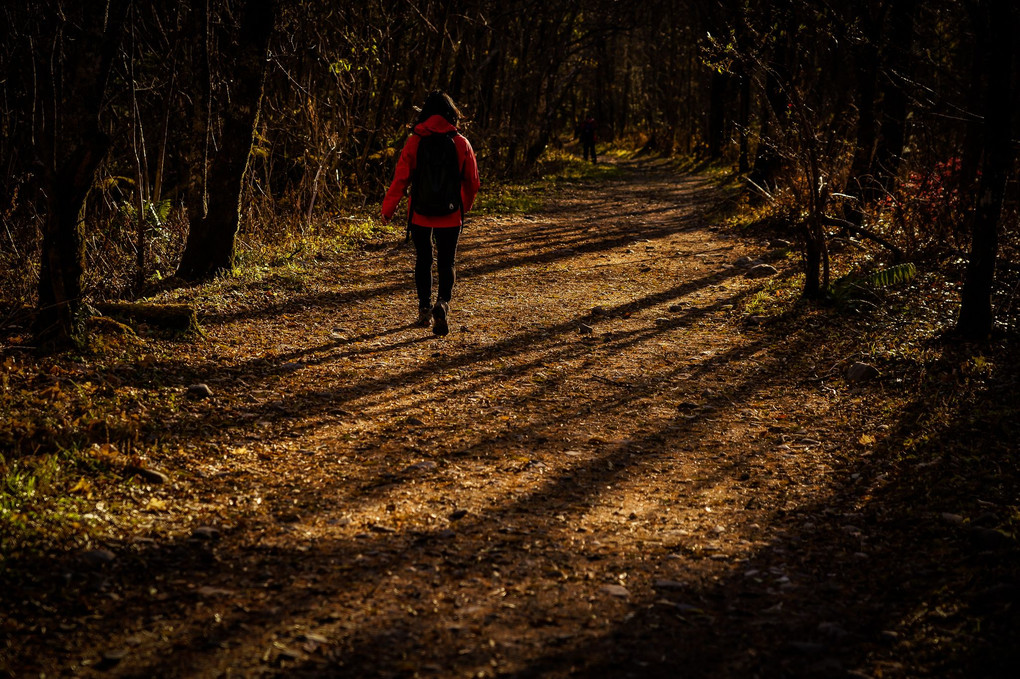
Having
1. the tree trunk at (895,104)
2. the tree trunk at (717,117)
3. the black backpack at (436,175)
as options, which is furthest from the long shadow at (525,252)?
the tree trunk at (717,117)

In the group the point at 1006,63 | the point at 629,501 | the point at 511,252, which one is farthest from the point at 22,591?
the point at 511,252

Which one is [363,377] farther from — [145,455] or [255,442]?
[145,455]

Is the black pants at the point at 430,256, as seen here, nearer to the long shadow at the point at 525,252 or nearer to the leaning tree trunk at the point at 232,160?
the long shadow at the point at 525,252

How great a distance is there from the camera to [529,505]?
4.27 meters

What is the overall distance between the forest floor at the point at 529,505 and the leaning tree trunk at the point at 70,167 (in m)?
0.40

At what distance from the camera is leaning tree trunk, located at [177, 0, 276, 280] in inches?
341

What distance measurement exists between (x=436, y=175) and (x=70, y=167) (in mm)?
2984

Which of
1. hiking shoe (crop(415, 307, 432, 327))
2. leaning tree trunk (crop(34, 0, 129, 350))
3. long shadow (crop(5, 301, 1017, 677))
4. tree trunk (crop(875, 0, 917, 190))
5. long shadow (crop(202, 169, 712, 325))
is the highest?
tree trunk (crop(875, 0, 917, 190))

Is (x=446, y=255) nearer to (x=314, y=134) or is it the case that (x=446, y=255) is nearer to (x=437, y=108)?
(x=437, y=108)

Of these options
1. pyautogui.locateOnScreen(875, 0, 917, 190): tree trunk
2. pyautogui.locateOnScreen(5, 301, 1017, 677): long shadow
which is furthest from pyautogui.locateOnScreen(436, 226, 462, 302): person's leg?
pyautogui.locateOnScreen(875, 0, 917, 190): tree trunk

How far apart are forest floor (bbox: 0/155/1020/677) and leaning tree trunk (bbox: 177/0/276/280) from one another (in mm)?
615

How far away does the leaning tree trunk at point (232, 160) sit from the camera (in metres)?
8.66

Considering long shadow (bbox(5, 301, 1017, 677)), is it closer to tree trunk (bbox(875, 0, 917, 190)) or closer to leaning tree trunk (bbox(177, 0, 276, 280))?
leaning tree trunk (bbox(177, 0, 276, 280))

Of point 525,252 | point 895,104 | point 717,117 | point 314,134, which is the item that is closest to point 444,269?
point 525,252
